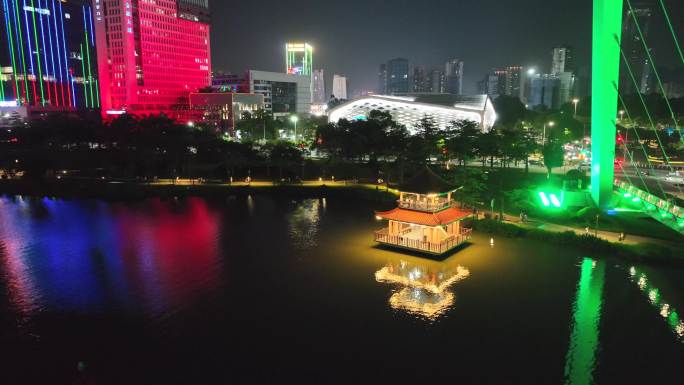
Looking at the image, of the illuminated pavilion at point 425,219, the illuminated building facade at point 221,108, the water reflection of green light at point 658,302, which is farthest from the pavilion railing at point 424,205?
the illuminated building facade at point 221,108

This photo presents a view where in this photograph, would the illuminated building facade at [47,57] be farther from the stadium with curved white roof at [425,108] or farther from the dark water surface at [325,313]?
the dark water surface at [325,313]

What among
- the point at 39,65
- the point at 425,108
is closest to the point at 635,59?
the point at 425,108

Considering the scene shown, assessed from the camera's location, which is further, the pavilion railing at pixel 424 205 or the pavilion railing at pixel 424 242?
the pavilion railing at pixel 424 205

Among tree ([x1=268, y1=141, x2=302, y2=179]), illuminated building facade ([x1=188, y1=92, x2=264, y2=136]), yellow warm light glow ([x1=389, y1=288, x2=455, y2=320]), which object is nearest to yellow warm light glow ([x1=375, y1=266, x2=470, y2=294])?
yellow warm light glow ([x1=389, y1=288, x2=455, y2=320])

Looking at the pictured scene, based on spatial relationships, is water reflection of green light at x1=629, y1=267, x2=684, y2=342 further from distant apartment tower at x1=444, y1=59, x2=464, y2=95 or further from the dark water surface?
distant apartment tower at x1=444, y1=59, x2=464, y2=95

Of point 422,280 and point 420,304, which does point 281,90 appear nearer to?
point 422,280
